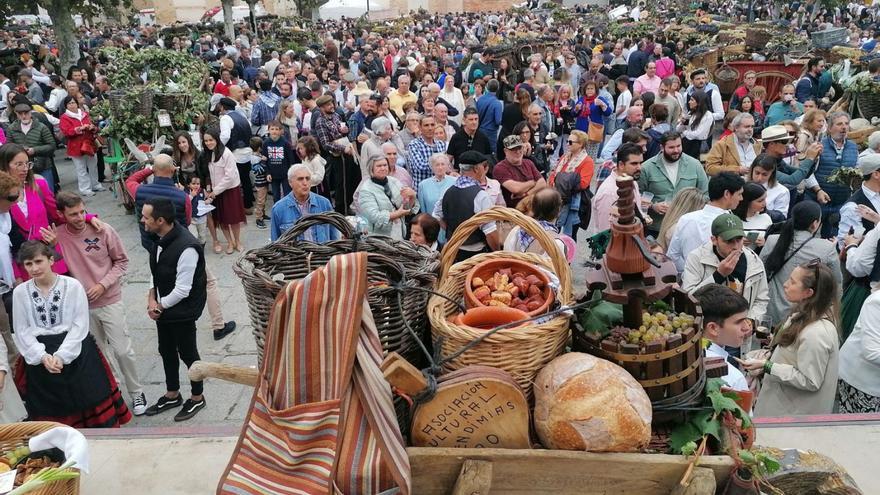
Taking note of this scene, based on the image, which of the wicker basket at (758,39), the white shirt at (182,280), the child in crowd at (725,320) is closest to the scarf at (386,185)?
the white shirt at (182,280)

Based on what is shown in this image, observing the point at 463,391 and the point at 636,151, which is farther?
the point at 636,151

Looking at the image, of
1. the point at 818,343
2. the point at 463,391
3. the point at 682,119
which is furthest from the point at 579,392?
the point at 682,119

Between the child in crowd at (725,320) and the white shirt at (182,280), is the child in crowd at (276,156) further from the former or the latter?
the child in crowd at (725,320)

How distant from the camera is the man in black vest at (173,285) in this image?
5.03m

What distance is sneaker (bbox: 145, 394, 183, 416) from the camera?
5.39 m

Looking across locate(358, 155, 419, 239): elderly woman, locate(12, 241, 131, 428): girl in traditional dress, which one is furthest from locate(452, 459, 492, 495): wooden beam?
locate(358, 155, 419, 239): elderly woman

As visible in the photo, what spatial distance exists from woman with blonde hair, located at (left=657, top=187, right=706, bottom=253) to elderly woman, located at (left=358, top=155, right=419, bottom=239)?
2.35 meters

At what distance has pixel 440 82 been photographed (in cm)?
1524

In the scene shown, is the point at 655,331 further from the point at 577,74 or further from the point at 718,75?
the point at 577,74

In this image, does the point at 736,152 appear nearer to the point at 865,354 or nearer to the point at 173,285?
the point at 865,354

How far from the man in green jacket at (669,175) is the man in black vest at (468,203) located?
5.38 feet

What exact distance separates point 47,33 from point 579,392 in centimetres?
4015

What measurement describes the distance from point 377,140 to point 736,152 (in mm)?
4169

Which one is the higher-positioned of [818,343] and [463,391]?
[463,391]
